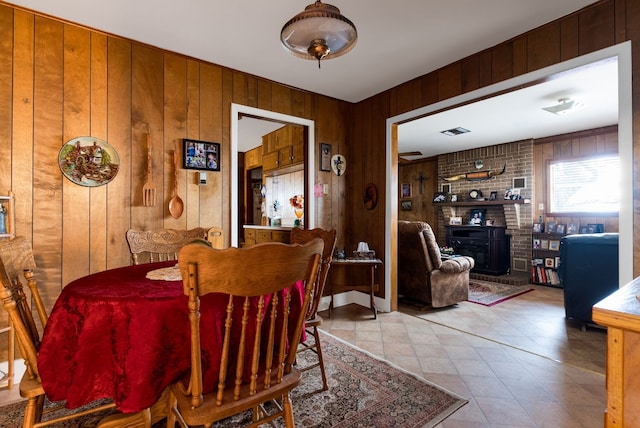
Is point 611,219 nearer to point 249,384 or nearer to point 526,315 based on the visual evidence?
point 526,315

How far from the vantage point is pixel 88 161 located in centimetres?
241

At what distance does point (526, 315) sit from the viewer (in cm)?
363

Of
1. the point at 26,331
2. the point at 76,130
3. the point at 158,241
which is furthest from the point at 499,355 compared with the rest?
the point at 76,130

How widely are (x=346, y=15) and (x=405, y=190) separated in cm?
609

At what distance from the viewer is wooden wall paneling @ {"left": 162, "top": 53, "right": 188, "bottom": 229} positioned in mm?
2773

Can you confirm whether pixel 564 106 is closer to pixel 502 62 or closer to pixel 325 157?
pixel 502 62

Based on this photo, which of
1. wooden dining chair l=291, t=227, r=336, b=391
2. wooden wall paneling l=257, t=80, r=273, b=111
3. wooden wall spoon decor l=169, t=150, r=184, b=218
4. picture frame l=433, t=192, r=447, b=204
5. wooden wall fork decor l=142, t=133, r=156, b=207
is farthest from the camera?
picture frame l=433, t=192, r=447, b=204

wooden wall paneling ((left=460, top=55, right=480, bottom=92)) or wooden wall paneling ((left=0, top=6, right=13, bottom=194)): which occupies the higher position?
wooden wall paneling ((left=460, top=55, right=480, bottom=92))

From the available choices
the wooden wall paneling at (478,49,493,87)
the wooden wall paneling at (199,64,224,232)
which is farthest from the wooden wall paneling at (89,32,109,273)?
the wooden wall paneling at (478,49,493,87)

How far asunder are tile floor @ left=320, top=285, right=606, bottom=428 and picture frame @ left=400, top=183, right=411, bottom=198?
4.22m

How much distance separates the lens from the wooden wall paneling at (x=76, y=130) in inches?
92.4

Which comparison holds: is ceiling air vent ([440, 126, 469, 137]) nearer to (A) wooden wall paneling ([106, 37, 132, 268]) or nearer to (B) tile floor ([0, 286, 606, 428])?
(B) tile floor ([0, 286, 606, 428])

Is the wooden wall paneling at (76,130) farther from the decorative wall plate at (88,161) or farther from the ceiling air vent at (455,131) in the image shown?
the ceiling air vent at (455,131)

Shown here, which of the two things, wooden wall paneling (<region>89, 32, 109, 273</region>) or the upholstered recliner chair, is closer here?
wooden wall paneling (<region>89, 32, 109, 273</region>)
